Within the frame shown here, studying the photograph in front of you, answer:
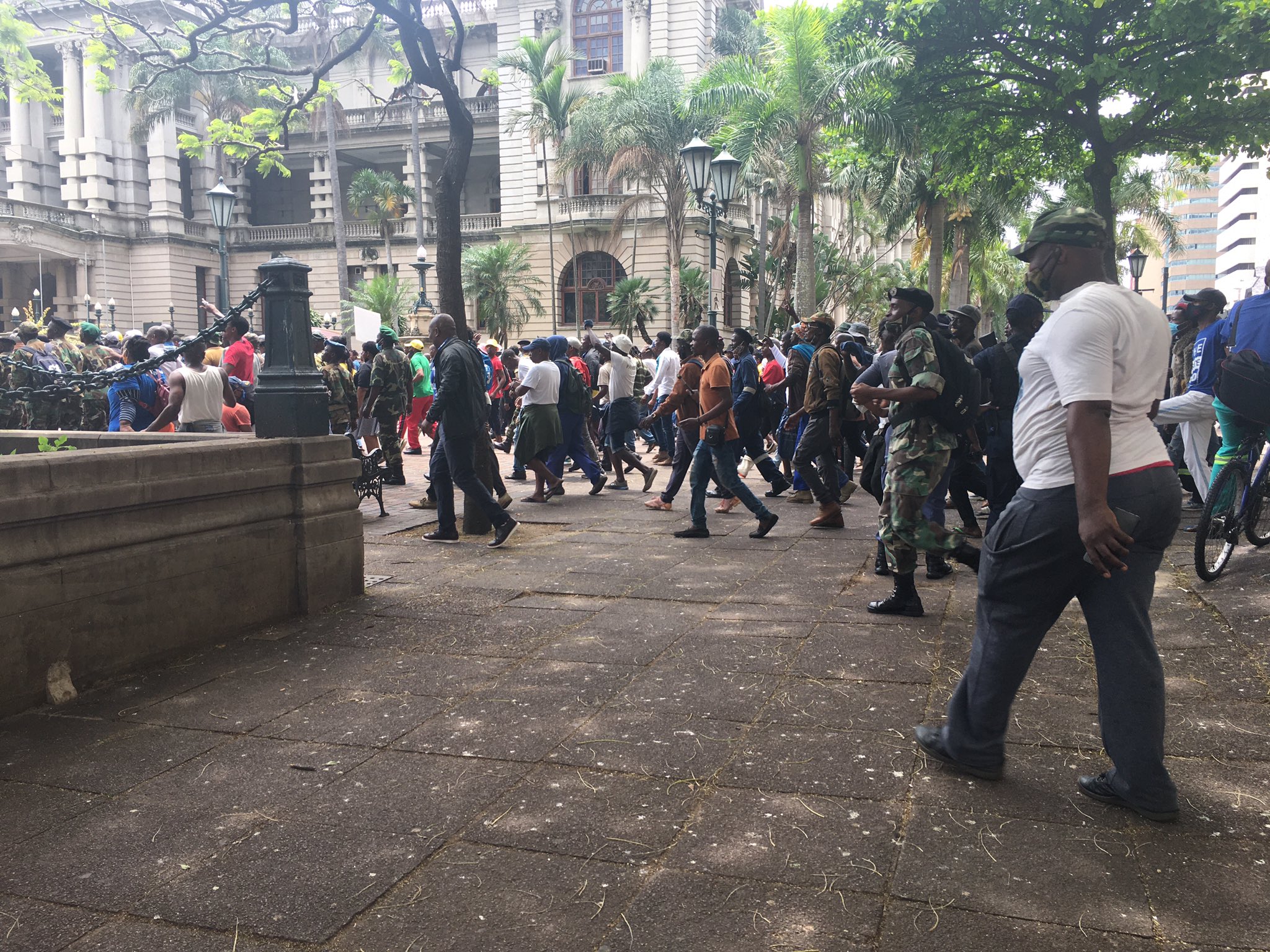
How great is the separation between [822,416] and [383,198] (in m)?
39.9

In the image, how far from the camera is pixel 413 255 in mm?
47094

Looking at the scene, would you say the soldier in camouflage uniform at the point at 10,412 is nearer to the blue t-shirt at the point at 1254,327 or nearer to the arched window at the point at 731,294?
the blue t-shirt at the point at 1254,327

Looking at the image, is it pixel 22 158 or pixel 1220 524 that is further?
pixel 22 158

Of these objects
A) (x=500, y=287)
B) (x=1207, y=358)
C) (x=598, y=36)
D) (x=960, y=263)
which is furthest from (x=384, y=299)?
(x=1207, y=358)

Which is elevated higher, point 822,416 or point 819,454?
point 822,416

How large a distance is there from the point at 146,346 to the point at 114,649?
5.59 metres

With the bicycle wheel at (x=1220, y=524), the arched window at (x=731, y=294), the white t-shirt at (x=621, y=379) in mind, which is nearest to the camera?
the bicycle wheel at (x=1220, y=524)

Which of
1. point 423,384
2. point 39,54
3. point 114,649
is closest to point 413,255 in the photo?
point 39,54

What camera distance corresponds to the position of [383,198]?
1781 inches

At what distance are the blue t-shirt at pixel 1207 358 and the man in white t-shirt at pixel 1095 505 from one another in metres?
5.45

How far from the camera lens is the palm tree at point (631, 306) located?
123 feet

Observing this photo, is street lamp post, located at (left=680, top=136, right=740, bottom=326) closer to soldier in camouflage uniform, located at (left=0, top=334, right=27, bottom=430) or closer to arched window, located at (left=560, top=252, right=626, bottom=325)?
soldier in camouflage uniform, located at (left=0, top=334, right=27, bottom=430)

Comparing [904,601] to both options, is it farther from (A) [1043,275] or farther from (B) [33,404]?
(B) [33,404]

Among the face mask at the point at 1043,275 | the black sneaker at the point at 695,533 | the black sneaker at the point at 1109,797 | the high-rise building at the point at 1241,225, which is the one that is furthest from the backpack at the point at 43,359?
the high-rise building at the point at 1241,225
